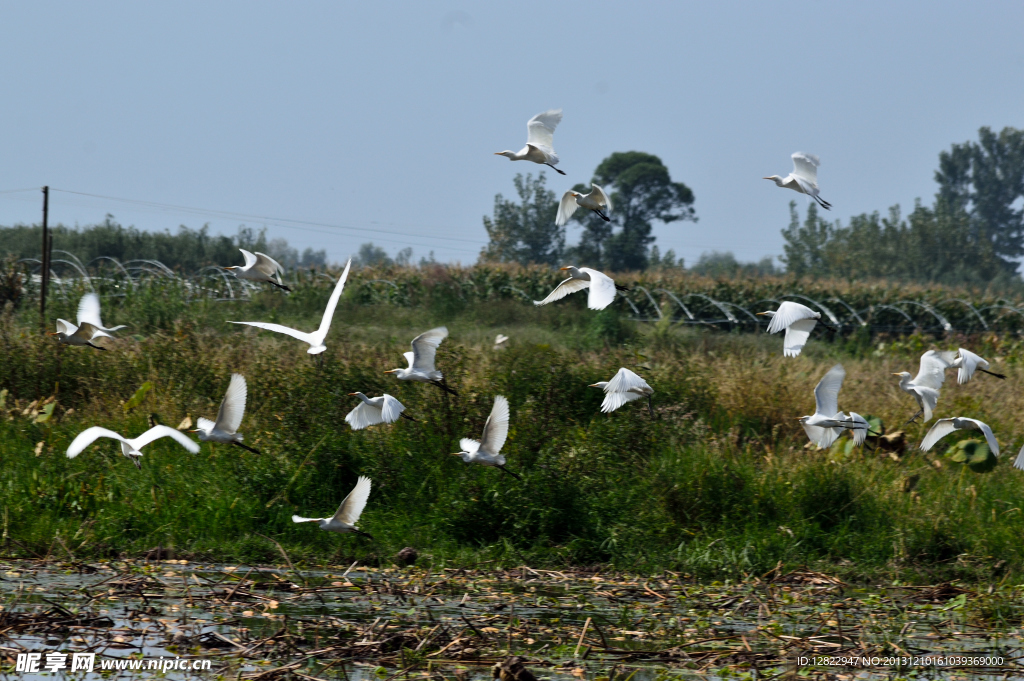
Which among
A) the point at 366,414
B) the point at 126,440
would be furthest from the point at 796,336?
the point at 126,440

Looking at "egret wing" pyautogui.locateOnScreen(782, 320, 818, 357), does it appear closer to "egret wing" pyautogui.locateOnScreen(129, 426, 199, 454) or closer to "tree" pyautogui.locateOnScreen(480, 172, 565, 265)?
"egret wing" pyautogui.locateOnScreen(129, 426, 199, 454)

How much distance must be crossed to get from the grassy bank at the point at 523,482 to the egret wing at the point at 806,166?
7.98 ft

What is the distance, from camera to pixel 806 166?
282 inches

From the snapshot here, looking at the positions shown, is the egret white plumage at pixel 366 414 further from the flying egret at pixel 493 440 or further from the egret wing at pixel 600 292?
the egret wing at pixel 600 292

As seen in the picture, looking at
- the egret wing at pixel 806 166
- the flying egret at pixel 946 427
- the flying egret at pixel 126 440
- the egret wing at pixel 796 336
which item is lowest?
the flying egret at pixel 126 440

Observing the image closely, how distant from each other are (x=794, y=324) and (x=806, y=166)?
4.47 feet

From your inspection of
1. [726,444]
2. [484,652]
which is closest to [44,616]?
[484,652]

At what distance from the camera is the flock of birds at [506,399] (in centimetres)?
612

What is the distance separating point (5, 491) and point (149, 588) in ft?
8.38

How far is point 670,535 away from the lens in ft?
25.0

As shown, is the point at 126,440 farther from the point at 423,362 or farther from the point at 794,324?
the point at 794,324

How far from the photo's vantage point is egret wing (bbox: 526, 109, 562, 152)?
23.7 feet

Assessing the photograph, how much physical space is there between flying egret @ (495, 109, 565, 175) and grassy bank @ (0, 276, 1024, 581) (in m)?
2.28

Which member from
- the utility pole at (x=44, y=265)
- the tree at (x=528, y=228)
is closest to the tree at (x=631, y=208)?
the tree at (x=528, y=228)
